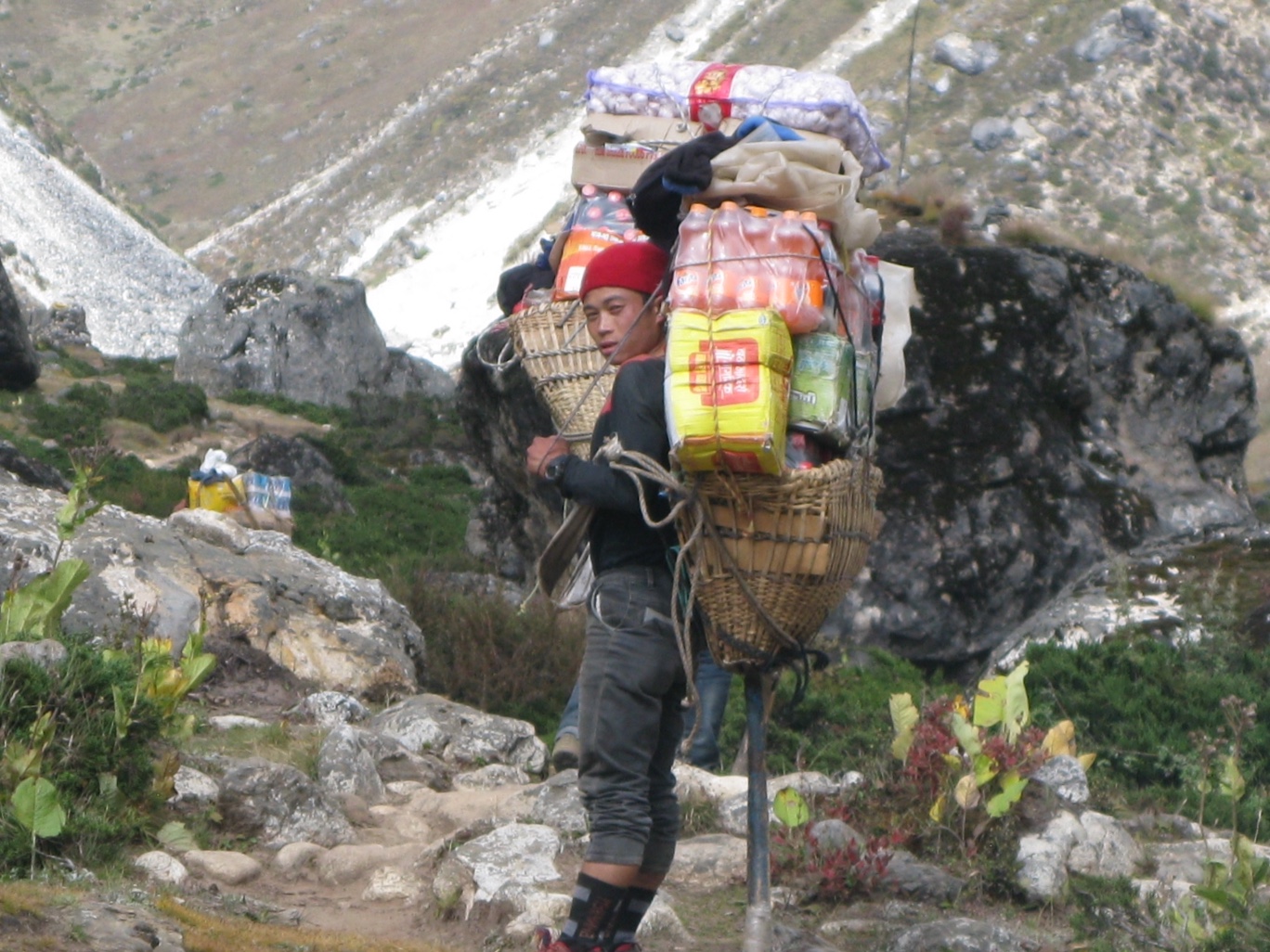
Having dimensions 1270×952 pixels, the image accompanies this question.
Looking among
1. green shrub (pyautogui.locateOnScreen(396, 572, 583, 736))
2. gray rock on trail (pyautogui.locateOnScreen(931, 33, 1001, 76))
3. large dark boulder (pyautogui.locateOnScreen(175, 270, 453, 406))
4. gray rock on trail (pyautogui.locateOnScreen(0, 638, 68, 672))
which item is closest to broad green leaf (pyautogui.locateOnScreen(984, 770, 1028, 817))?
gray rock on trail (pyautogui.locateOnScreen(0, 638, 68, 672))

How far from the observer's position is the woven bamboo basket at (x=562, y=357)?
4.69 metres

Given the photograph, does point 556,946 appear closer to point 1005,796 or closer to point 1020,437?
point 1005,796

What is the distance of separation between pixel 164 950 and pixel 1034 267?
31.0 ft

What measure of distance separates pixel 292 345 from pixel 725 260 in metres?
28.0

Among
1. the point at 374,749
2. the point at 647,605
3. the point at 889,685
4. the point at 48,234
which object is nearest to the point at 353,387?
the point at 48,234

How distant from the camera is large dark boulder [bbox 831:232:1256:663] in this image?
10.6 m

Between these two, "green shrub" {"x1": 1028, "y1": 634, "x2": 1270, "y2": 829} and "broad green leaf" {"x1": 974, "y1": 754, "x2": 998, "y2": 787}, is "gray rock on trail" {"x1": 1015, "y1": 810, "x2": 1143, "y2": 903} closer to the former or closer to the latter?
"broad green leaf" {"x1": 974, "y1": 754, "x2": 998, "y2": 787}

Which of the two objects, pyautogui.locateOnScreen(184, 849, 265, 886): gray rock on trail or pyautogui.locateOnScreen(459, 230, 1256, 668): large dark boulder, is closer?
pyautogui.locateOnScreen(184, 849, 265, 886): gray rock on trail

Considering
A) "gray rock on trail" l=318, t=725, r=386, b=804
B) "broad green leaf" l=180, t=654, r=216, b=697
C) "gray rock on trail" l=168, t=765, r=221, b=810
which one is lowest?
"gray rock on trail" l=318, t=725, r=386, b=804

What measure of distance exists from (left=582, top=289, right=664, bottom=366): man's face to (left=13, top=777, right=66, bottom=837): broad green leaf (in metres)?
1.87

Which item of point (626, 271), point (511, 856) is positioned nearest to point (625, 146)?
point (626, 271)

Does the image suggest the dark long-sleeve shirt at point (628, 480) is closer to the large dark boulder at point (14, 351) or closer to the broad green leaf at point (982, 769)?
the broad green leaf at point (982, 769)

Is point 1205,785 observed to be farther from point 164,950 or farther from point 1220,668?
point 1220,668

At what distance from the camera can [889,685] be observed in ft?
29.9
